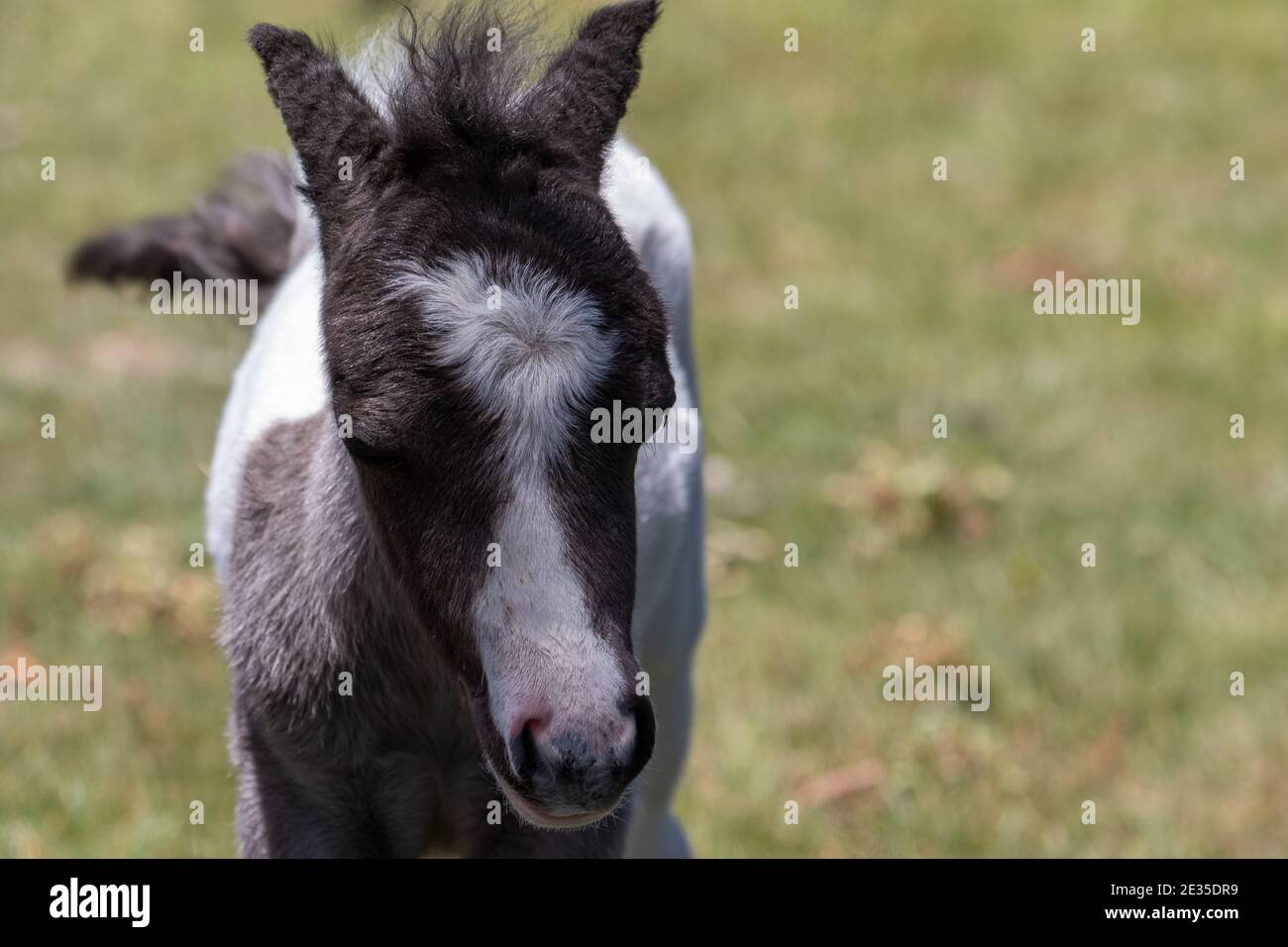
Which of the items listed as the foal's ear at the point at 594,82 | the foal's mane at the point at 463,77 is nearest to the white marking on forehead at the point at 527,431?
the foal's mane at the point at 463,77

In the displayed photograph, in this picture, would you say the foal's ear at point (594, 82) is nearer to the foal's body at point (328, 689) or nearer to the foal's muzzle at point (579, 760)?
the foal's body at point (328, 689)

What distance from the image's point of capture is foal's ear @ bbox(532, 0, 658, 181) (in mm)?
3314

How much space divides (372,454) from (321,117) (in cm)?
75

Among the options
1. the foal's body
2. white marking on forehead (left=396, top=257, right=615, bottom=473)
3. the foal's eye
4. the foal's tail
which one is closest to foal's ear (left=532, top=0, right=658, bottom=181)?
the foal's body

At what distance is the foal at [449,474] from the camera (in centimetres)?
279

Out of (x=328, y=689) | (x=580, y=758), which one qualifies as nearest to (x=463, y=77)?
(x=328, y=689)

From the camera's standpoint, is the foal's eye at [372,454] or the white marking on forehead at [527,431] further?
the foal's eye at [372,454]

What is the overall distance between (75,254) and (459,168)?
10.3 feet

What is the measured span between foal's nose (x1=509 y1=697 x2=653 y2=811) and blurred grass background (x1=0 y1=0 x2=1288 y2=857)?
2.55 m

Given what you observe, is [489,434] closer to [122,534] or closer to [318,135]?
[318,135]

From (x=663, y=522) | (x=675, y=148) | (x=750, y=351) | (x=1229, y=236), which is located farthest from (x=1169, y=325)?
(x=663, y=522)

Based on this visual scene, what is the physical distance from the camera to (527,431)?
2.80 metres

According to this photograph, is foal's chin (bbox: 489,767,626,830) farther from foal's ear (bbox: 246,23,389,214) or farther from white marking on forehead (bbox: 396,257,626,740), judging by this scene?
foal's ear (bbox: 246,23,389,214)

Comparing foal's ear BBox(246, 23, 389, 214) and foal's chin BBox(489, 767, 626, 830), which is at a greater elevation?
foal's ear BBox(246, 23, 389, 214)
